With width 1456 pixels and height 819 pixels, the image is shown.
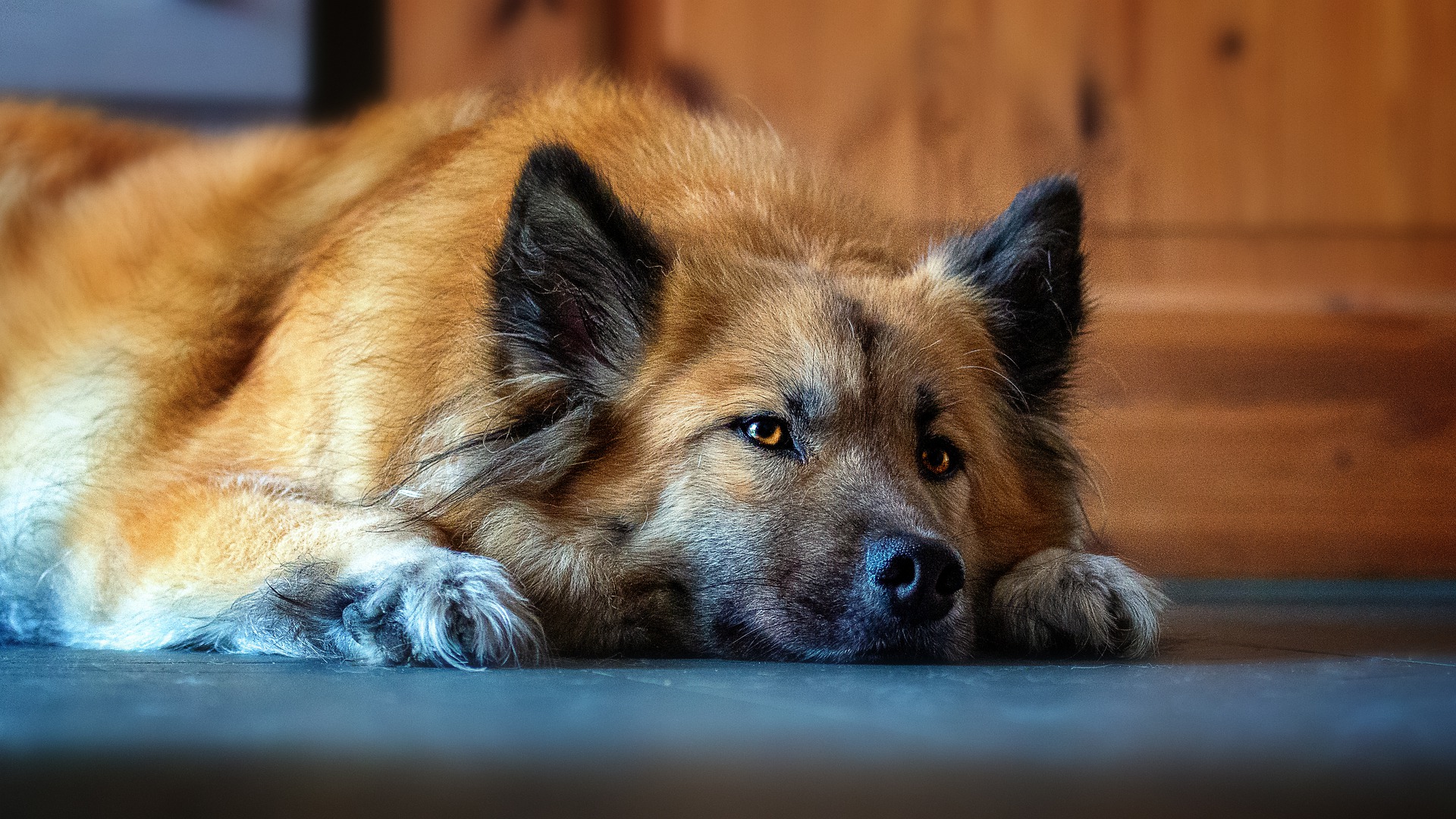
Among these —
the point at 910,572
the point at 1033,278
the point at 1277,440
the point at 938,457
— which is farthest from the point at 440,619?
the point at 1277,440

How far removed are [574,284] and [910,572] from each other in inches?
27.1

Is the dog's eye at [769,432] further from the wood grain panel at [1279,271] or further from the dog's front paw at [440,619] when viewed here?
the wood grain panel at [1279,271]

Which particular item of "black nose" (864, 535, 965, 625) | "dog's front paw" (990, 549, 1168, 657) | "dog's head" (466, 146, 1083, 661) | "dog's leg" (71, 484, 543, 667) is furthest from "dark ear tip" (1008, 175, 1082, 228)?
"dog's leg" (71, 484, 543, 667)

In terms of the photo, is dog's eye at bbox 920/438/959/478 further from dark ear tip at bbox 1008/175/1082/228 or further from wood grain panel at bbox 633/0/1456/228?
wood grain panel at bbox 633/0/1456/228

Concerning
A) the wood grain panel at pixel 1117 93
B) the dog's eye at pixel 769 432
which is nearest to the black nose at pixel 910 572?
the dog's eye at pixel 769 432

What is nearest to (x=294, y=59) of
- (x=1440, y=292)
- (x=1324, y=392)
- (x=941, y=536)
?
(x=941, y=536)

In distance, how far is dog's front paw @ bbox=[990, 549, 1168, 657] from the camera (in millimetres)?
1952

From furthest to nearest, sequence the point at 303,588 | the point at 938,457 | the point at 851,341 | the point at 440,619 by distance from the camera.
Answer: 1. the point at 938,457
2. the point at 851,341
3. the point at 303,588
4. the point at 440,619

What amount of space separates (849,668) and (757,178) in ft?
3.28

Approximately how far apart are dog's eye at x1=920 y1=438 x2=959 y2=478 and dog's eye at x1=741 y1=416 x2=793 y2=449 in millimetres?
255

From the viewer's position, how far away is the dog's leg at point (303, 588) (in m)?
1.72

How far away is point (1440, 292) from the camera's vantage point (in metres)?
3.75

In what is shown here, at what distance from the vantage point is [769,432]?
193 centimetres

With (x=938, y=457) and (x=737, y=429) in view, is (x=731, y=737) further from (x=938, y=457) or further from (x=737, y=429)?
(x=938, y=457)
